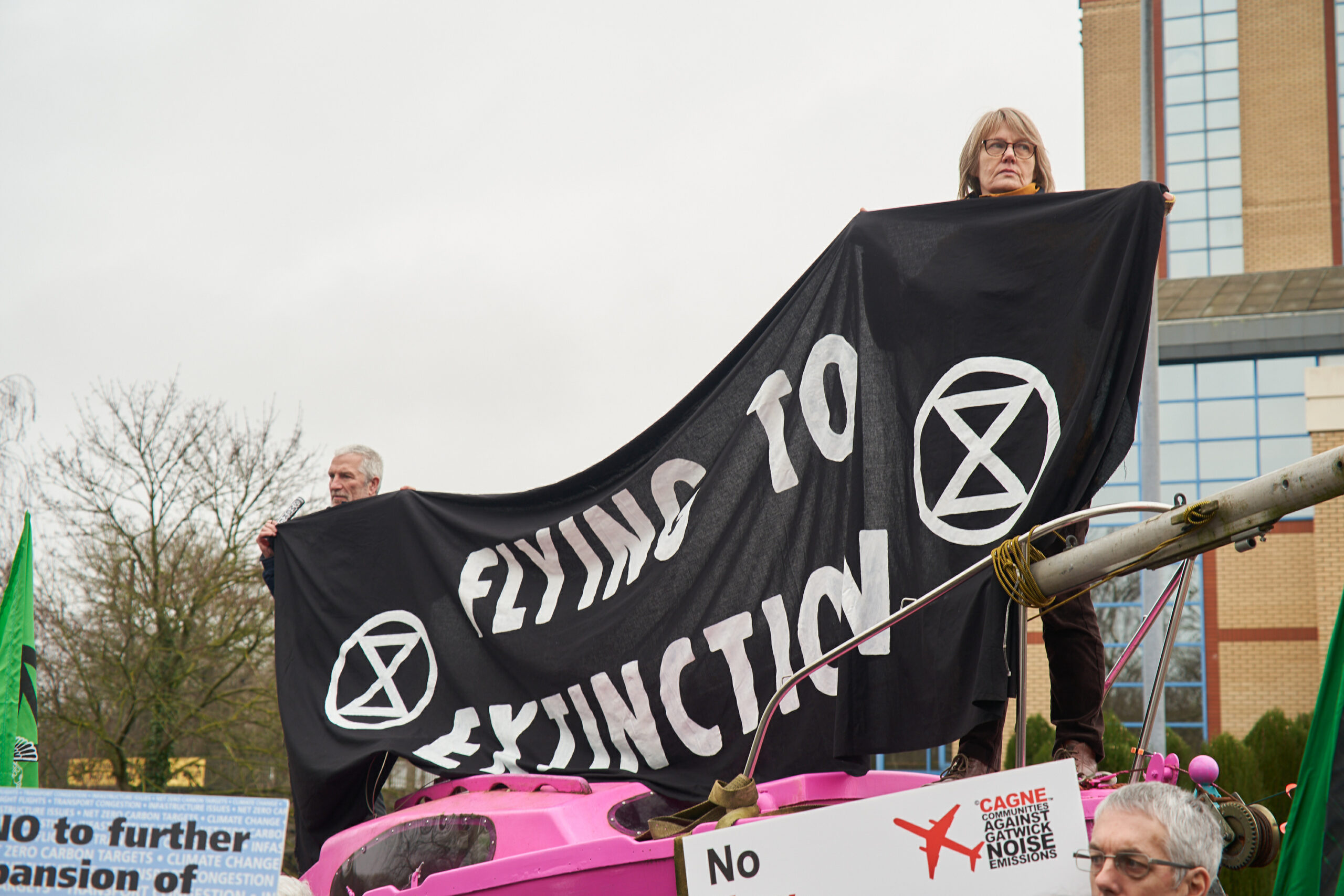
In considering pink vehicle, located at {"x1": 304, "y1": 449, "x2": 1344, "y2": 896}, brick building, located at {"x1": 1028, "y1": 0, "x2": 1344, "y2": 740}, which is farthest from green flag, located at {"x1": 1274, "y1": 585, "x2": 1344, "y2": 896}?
brick building, located at {"x1": 1028, "y1": 0, "x2": 1344, "y2": 740}

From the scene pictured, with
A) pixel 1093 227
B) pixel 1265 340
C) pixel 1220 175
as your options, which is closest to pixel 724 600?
pixel 1093 227

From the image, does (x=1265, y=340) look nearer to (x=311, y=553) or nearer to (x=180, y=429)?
(x=180, y=429)

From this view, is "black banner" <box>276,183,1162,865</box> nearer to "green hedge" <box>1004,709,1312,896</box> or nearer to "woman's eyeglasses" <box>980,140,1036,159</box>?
"woman's eyeglasses" <box>980,140,1036,159</box>

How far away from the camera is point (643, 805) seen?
4.45 m

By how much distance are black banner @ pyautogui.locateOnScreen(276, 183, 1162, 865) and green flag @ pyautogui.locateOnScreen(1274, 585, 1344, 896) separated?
2.77ft

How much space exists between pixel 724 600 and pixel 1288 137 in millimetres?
32534

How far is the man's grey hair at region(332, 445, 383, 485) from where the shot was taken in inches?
257

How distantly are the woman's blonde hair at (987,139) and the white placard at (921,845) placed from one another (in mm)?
2376

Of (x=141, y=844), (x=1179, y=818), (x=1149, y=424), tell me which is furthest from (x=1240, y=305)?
(x=141, y=844)

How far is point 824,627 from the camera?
4152mm

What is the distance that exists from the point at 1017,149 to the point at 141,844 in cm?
375

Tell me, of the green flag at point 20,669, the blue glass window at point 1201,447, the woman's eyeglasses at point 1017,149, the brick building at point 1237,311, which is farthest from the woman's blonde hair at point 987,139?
the blue glass window at point 1201,447

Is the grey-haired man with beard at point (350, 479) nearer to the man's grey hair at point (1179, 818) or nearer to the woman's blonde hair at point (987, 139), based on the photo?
the woman's blonde hair at point (987, 139)

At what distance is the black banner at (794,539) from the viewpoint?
152 inches
